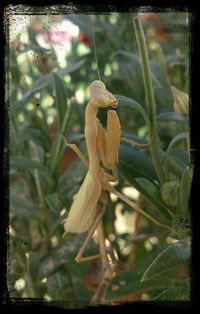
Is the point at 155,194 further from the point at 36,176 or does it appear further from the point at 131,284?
the point at 36,176

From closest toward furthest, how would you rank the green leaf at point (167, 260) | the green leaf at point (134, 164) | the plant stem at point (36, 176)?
the green leaf at point (167, 260) → the green leaf at point (134, 164) → the plant stem at point (36, 176)

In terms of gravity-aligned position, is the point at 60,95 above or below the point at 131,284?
above

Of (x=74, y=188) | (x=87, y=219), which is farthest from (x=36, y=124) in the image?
(x=87, y=219)

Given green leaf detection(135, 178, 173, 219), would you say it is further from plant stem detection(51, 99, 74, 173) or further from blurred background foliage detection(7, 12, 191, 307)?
plant stem detection(51, 99, 74, 173)

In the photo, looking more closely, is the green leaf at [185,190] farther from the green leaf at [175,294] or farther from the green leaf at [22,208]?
the green leaf at [22,208]

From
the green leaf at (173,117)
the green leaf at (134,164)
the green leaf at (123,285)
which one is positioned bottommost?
the green leaf at (123,285)

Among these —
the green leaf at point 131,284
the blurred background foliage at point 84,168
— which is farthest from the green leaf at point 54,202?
the green leaf at point 131,284

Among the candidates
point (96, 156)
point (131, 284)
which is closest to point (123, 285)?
point (131, 284)
